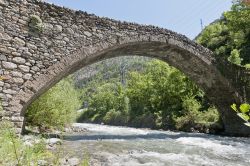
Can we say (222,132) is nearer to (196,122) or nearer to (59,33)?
(196,122)

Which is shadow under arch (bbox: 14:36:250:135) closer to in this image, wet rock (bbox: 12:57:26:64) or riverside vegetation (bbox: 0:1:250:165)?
wet rock (bbox: 12:57:26:64)

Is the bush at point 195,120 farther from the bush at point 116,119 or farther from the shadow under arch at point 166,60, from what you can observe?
the bush at point 116,119

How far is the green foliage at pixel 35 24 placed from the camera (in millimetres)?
8890

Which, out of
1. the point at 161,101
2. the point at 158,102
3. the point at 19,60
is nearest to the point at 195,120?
the point at 161,101

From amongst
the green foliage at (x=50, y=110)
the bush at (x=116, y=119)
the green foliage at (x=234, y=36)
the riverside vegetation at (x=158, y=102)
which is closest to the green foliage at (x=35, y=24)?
the riverside vegetation at (x=158, y=102)

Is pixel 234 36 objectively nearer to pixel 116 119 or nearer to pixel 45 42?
pixel 116 119

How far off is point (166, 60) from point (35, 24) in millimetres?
7653

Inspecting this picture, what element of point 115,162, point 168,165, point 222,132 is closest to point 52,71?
point 115,162

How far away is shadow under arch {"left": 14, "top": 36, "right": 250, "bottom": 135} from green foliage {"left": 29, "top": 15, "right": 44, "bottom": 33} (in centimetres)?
113

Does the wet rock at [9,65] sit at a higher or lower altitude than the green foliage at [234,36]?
lower

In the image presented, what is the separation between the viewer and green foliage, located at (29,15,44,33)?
889 centimetres

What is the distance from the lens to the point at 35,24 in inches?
351

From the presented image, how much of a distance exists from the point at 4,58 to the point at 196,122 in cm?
1224

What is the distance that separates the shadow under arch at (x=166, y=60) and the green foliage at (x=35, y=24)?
1128mm
